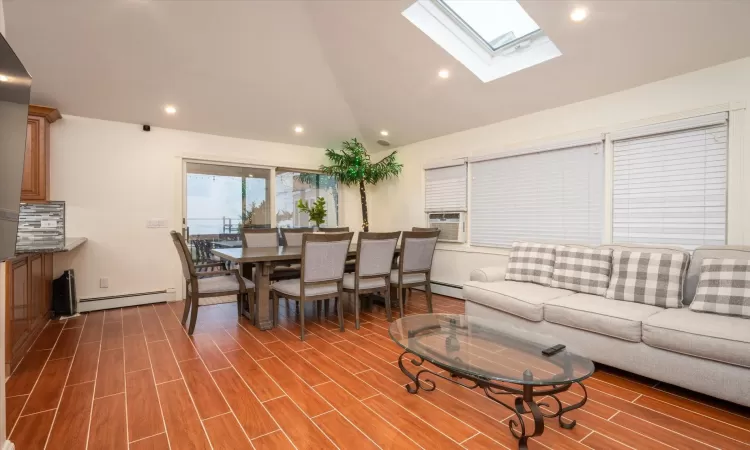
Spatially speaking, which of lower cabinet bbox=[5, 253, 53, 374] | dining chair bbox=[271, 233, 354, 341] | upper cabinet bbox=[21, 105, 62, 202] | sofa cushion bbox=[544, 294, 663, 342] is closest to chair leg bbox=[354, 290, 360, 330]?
dining chair bbox=[271, 233, 354, 341]

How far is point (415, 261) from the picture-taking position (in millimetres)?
3928

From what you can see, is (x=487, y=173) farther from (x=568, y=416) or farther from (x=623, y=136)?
(x=568, y=416)

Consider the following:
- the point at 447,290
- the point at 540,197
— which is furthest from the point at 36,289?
the point at 540,197

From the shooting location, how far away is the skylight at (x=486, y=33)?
322 centimetres

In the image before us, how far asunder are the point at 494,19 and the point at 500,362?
3200 millimetres

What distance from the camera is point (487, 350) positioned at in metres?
2.05

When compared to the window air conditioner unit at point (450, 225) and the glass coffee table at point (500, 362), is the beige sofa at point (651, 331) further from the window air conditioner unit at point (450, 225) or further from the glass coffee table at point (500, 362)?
the window air conditioner unit at point (450, 225)

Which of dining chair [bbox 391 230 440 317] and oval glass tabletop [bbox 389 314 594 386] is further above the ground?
dining chair [bbox 391 230 440 317]

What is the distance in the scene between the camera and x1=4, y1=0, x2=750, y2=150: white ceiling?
8.75 ft

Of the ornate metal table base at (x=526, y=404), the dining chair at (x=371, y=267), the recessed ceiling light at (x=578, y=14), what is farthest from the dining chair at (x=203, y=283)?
the recessed ceiling light at (x=578, y=14)

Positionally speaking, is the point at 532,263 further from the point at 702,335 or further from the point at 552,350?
the point at 552,350

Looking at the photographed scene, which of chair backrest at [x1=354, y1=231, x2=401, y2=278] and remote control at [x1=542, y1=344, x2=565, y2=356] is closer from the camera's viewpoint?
remote control at [x1=542, y1=344, x2=565, y2=356]

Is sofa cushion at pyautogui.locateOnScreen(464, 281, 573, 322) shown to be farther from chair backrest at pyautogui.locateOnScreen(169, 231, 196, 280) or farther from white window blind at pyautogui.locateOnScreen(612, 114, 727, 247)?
chair backrest at pyautogui.locateOnScreen(169, 231, 196, 280)

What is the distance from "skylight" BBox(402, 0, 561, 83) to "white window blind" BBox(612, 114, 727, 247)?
125 cm
